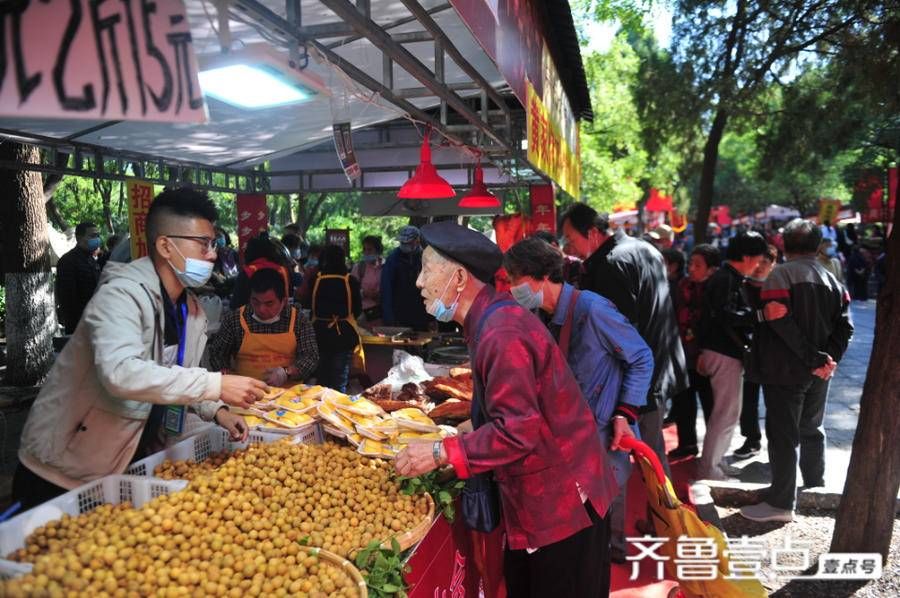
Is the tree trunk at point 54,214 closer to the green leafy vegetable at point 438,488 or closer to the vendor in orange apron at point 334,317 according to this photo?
the vendor in orange apron at point 334,317

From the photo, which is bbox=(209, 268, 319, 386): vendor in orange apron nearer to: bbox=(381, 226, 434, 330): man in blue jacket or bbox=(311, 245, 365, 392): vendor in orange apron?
bbox=(311, 245, 365, 392): vendor in orange apron

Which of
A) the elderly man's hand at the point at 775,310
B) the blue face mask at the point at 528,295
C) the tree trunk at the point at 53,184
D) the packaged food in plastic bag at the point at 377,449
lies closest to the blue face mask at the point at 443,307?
the packaged food in plastic bag at the point at 377,449

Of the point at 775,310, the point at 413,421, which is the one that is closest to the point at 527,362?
the point at 413,421

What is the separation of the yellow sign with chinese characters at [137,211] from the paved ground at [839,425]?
244 inches

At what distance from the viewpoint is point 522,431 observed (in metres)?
2.17

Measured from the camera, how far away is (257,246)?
553cm

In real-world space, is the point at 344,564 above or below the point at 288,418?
below

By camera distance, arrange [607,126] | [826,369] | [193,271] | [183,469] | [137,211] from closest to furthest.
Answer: [193,271], [183,469], [826,369], [137,211], [607,126]

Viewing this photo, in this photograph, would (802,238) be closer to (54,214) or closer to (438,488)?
(438,488)

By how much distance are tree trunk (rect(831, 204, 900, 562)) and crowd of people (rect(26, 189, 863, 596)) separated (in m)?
0.72

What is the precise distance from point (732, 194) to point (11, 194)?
5205 cm

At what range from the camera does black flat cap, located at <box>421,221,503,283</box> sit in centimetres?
232

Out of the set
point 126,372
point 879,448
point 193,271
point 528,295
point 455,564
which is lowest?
point 455,564

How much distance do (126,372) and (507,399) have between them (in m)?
1.33
